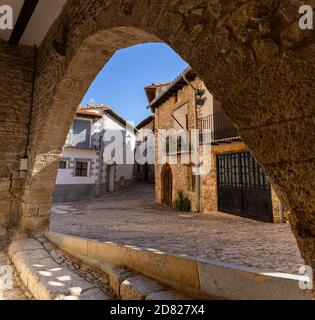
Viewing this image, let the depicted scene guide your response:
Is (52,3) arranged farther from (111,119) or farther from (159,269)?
(111,119)

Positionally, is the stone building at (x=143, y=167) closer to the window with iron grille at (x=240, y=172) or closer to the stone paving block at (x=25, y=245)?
the window with iron grille at (x=240, y=172)

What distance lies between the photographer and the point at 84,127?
15.9 m

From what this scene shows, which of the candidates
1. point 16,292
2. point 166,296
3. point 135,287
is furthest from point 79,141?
point 166,296

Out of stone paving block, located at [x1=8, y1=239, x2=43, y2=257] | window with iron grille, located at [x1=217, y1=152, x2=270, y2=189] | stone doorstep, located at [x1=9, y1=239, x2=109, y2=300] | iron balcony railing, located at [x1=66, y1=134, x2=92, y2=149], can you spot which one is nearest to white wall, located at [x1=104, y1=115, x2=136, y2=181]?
iron balcony railing, located at [x1=66, y1=134, x2=92, y2=149]

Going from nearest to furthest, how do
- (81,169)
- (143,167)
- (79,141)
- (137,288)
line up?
(137,288)
(81,169)
(79,141)
(143,167)

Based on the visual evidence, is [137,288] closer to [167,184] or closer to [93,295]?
[93,295]

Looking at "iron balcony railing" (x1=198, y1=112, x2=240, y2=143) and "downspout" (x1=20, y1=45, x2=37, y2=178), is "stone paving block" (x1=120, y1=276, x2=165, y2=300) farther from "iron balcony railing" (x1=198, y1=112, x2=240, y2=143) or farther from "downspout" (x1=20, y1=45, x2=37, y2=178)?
"iron balcony railing" (x1=198, y1=112, x2=240, y2=143)

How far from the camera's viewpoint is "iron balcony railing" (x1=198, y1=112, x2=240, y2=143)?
7.67 m

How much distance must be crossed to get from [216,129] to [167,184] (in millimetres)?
4176

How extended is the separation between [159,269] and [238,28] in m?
1.72

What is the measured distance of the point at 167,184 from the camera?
11.2 metres

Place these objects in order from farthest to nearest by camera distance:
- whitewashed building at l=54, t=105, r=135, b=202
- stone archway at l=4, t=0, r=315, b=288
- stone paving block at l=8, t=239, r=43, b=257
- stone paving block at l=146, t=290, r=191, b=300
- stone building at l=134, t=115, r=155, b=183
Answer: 1. stone building at l=134, t=115, r=155, b=183
2. whitewashed building at l=54, t=105, r=135, b=202
3. stone paving block at l=8, t=239, r=43, b=257
4. stone paving block at l=146, t=290, r=191, b=300
5. stone archway at l=4, t=0, r=315, b=288

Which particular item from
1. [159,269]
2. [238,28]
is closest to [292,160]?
[238,28]

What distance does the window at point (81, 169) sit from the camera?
15.3 m
